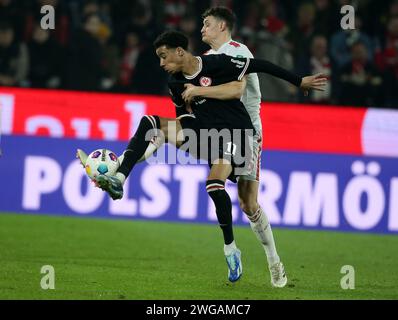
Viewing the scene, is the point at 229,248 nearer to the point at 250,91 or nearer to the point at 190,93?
the point at 190,93

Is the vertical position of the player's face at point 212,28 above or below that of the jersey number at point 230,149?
above

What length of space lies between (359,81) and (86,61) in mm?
4286

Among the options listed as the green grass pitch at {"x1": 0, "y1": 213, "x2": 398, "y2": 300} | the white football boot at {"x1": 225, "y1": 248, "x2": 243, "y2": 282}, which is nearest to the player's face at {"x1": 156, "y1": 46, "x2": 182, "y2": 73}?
the white football boot at {"x1": 225, "y1": 248, "x2": 243, "y2": 282}

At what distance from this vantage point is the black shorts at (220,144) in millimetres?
8344

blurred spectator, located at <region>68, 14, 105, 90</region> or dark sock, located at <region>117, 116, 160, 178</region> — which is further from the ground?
blurred spectator, located at <region>68, 14, 105, 90</region>

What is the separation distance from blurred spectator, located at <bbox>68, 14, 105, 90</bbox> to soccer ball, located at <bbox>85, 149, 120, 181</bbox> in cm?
621

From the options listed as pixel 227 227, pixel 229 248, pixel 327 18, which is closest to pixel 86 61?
pixel 327 18

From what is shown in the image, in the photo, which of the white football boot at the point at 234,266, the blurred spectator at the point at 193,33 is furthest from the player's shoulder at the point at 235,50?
the blurred spectator at the point at 193,33

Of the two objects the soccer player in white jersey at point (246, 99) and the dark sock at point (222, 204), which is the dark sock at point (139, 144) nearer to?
the soccer player in white jersey at point (246, 99)

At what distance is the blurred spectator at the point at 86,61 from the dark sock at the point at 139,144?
6.26m

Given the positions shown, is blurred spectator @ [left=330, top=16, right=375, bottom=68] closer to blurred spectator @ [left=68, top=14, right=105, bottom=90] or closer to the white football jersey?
blurred spectator @ [left=68, top=14, right=105, bottom=90]

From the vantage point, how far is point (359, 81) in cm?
1527

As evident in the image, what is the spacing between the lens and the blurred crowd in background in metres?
14.7
